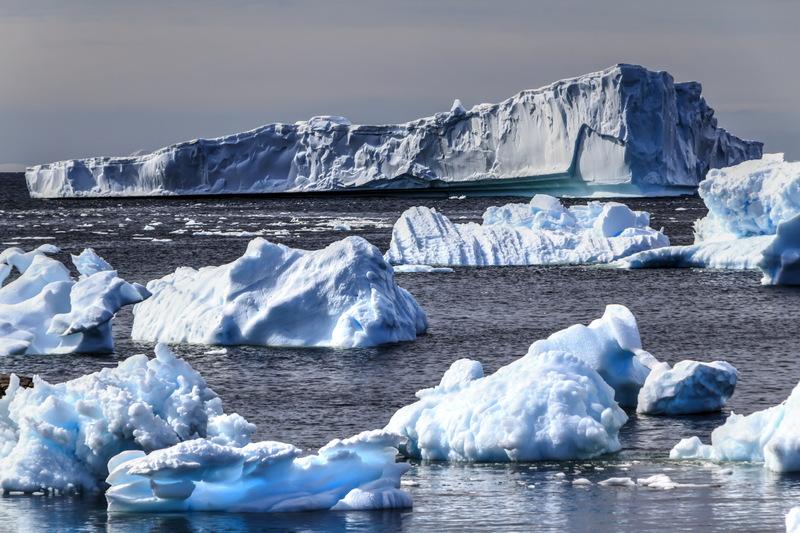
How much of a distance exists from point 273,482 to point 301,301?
30.6 ft

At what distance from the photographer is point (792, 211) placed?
28.2 meters

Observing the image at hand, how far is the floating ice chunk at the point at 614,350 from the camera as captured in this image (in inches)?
559

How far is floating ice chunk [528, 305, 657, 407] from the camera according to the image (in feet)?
46.5

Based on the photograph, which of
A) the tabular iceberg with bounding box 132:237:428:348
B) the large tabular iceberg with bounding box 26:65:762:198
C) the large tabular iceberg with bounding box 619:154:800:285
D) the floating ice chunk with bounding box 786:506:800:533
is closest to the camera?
the floating ice chunk with bounding box 786:506:800:533

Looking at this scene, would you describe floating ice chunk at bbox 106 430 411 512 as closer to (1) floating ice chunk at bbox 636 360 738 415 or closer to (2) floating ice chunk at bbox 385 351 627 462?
(2) floating ice chunk at bbox 385 351 627 462

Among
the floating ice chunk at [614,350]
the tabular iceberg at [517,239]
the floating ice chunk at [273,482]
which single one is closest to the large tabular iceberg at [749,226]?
the tabular iceberg at [517,239]

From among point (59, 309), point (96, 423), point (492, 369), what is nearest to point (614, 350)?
point (492, 369)

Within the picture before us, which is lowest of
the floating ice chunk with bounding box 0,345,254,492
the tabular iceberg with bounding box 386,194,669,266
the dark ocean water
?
the dark ocean water

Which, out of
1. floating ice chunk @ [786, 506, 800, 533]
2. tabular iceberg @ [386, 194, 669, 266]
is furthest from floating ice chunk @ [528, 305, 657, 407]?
tabular iceberg @ [386, 194, 669, 266]

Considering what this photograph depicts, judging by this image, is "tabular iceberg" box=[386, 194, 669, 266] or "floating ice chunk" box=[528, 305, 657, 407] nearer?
"floating ice chunk" box=[528, 305, 657, 407]

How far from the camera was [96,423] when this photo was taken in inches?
418

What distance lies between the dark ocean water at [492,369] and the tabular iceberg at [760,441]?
233 mm

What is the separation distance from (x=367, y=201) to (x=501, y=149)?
2114 centimetres

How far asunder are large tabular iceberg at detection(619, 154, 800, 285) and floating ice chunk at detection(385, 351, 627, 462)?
14252 millimetres
